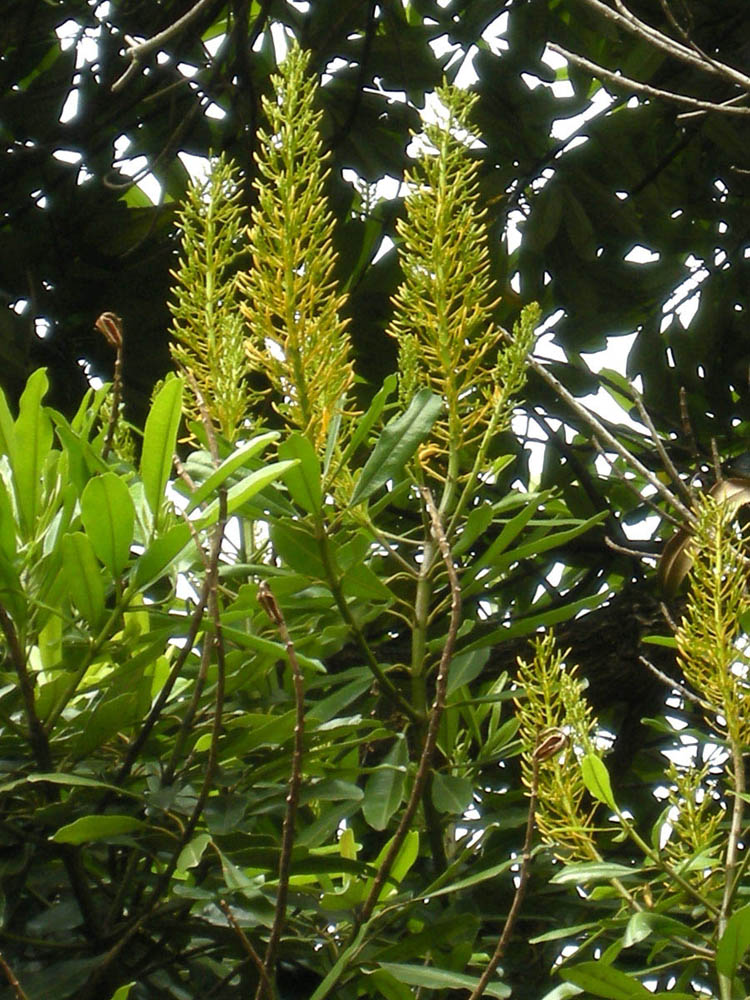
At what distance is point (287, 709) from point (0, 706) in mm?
186

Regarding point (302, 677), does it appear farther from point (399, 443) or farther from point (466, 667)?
point (466, 667)

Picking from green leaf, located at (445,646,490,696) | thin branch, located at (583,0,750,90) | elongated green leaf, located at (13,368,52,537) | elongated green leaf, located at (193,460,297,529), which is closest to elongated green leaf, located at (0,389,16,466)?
elongated green leaf, located at (13,368,52,537)

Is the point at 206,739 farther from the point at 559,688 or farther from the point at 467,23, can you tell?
the point at 467,23

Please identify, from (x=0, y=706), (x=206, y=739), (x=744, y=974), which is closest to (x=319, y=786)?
(x=206, y=739)

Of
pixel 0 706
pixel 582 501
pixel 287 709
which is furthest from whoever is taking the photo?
pixel 582 501

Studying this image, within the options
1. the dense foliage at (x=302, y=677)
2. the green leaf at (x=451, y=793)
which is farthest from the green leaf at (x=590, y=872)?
the green leaf at (x=451, y=793)

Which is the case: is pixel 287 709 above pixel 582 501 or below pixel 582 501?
below

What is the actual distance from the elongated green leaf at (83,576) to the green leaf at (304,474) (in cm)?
11

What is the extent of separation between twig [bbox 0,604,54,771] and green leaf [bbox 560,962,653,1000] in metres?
0.29

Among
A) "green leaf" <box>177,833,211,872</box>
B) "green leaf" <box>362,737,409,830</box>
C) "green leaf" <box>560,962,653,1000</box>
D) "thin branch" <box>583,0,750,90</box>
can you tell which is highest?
"thin branch" <box>583,0,750,90</box>

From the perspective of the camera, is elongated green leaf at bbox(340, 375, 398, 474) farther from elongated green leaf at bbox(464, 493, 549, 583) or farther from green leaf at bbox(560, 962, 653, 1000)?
green leaf at bbox(560, 962, 653, 1000)

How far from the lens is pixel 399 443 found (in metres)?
0.67

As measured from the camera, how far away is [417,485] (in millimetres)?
689

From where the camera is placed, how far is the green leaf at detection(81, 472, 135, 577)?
2.00ft
